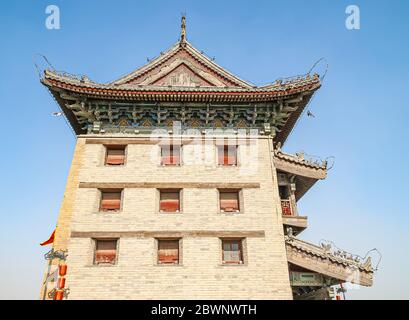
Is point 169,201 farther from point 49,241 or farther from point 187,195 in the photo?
point 49,241

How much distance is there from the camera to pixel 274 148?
19562 mm

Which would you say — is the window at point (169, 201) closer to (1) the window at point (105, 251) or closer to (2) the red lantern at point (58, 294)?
(1) the window at point (105, 251)

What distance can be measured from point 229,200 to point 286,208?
122 inches

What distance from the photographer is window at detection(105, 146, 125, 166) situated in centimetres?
1745

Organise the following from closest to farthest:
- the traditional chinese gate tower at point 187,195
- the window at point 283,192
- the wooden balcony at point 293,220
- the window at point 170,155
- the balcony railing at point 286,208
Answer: the traditional chinese gate tower at point 187,195 < the wooden balcony at point 293,220 < the balcony railing at point 286,208 < the window at point 170,155 < the window at point 283,192

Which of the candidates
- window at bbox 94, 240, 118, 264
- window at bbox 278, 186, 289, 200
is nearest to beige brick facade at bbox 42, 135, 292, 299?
window at bbox 94, 240, 118, 264

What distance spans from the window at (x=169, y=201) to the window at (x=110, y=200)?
196 centimetres

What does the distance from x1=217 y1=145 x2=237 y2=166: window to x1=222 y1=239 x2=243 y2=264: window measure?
Answer: 395cm

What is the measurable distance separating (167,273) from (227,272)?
2.47 m

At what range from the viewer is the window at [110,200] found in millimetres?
16219

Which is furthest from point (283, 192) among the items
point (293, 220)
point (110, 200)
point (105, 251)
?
point (105, 251)

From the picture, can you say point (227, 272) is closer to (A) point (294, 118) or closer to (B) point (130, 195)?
(B) point (130, 195)

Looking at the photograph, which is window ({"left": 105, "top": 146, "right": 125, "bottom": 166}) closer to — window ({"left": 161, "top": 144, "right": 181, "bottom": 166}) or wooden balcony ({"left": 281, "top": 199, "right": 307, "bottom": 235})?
window ({"left": 161, "top": 144, "right": 181, "bottom": 166})

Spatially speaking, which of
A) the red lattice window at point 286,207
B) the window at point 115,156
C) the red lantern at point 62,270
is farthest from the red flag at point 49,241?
the red lattice window at point 286,207
